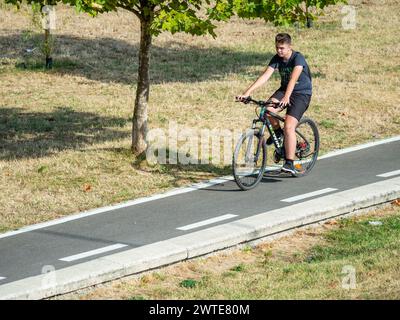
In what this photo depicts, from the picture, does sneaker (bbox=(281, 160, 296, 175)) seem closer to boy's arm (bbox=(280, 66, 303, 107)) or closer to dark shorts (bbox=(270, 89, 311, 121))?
dark shorts (bbox=(270, 89, 311, 121))

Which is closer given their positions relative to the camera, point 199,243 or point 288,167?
point 199,243

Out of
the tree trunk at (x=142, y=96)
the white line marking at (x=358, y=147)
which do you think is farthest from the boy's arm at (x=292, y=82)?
the tree trunk at (x=142, y=96)

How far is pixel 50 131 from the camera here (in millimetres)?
16609

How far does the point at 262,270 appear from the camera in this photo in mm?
9328

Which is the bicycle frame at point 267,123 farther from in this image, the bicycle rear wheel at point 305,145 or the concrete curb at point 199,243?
the concrete curb at point 199,243

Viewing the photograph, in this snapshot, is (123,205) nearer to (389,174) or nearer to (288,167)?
(288,167)

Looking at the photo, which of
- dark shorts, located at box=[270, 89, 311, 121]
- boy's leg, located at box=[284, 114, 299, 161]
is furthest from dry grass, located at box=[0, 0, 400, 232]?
dark shorts, located at box=[270, 89, 311, 121]

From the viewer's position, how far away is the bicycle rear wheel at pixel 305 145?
1292cm

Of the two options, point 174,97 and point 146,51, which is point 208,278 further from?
point 174,97

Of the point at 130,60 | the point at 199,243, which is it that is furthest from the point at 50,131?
the point at 130,60

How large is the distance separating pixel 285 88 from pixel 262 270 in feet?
12.3

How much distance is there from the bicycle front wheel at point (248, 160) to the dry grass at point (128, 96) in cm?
110

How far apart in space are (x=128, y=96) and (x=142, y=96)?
5.94 m
